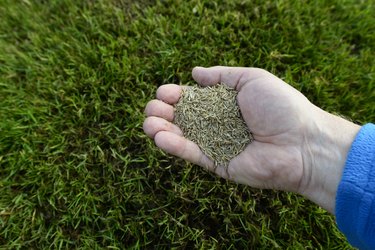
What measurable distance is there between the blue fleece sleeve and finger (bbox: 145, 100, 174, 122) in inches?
42.7

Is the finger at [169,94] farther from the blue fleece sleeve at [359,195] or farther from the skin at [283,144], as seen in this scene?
the blue fleece sleeve at [359,195]

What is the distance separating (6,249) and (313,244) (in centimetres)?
191

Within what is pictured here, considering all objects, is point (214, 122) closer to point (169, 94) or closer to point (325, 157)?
point (169, 94)

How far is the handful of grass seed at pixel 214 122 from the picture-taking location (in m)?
2.41

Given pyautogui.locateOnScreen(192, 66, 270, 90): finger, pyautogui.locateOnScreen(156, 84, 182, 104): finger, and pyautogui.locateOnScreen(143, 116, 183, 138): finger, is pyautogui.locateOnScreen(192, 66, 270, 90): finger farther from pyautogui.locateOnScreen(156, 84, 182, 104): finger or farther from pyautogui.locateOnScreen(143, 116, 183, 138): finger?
pyautogui.locateOnScreen(143, 116, 183, 138): finger

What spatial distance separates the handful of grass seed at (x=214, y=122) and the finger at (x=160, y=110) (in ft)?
0.14

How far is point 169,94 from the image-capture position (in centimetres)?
258

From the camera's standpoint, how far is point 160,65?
2986 millimetres

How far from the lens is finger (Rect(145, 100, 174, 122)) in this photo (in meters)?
A: 2.49

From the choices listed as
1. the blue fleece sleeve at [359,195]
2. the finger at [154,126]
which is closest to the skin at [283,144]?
the finger at [154,126]

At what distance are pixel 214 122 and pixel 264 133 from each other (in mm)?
358

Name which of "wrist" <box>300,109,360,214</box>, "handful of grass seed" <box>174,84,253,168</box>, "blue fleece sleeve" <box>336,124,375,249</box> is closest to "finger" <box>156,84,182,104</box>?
"handful of grass seed" <box>174,84,253,168</box>

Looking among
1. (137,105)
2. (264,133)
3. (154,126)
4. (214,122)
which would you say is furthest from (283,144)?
(137,105)

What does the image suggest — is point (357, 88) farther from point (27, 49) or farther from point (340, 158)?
point (27, 49)
